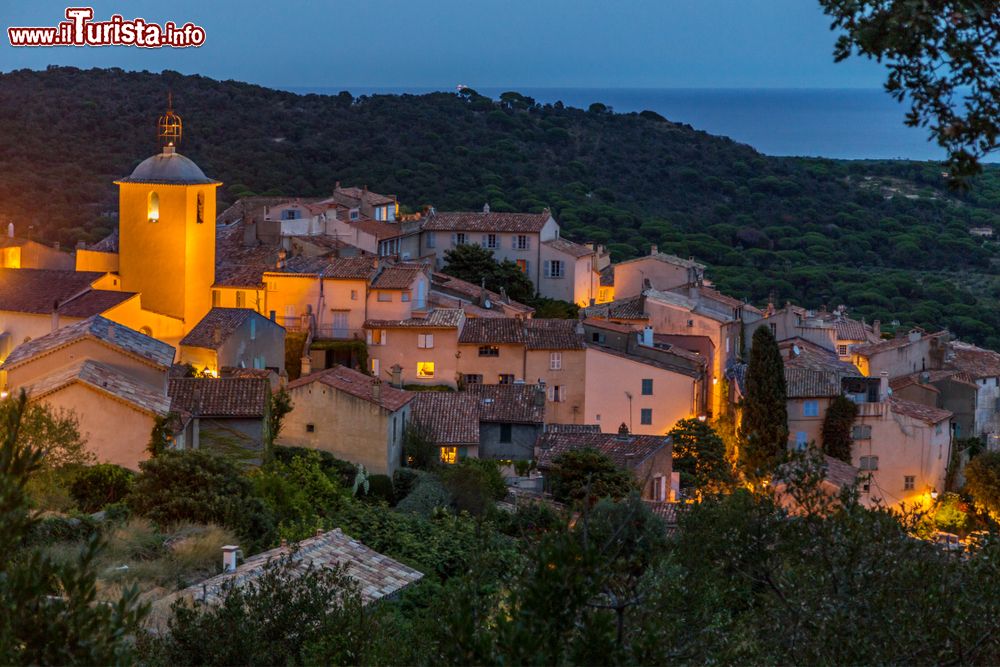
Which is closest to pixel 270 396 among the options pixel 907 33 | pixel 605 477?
pixel 605 477

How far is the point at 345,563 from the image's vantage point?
15203 millimetres

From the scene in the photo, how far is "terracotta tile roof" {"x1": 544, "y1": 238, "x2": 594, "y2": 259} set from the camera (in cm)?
4882

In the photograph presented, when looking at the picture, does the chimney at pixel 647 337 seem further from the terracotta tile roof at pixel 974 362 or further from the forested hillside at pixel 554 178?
the forested hillside at pixel 554 178

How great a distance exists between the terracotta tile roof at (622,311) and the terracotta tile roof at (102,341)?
17.3 metres

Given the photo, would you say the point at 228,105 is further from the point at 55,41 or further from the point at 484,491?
the point at 484,491

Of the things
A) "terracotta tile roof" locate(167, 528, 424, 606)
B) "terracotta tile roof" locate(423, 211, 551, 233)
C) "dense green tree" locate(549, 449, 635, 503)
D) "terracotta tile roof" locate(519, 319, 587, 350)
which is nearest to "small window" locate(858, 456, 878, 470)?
"terracotta tile roof" locate(519, 319, 587, 350)

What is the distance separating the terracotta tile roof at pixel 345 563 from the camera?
1520 centimetres

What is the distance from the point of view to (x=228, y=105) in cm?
8519

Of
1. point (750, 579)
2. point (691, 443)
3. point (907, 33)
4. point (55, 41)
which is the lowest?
point (691, 443)

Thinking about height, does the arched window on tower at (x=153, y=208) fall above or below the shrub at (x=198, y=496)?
above

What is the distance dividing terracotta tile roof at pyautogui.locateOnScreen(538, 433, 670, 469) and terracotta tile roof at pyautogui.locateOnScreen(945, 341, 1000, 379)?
16631 millimetres

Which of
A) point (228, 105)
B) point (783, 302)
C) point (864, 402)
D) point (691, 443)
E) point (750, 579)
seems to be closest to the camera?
point (750, 579)

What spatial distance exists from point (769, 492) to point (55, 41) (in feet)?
111

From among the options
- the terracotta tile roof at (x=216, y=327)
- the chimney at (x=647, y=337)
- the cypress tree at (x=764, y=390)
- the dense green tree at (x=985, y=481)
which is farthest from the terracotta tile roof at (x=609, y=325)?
the terracotta tile roof at (x=216, y=327)
